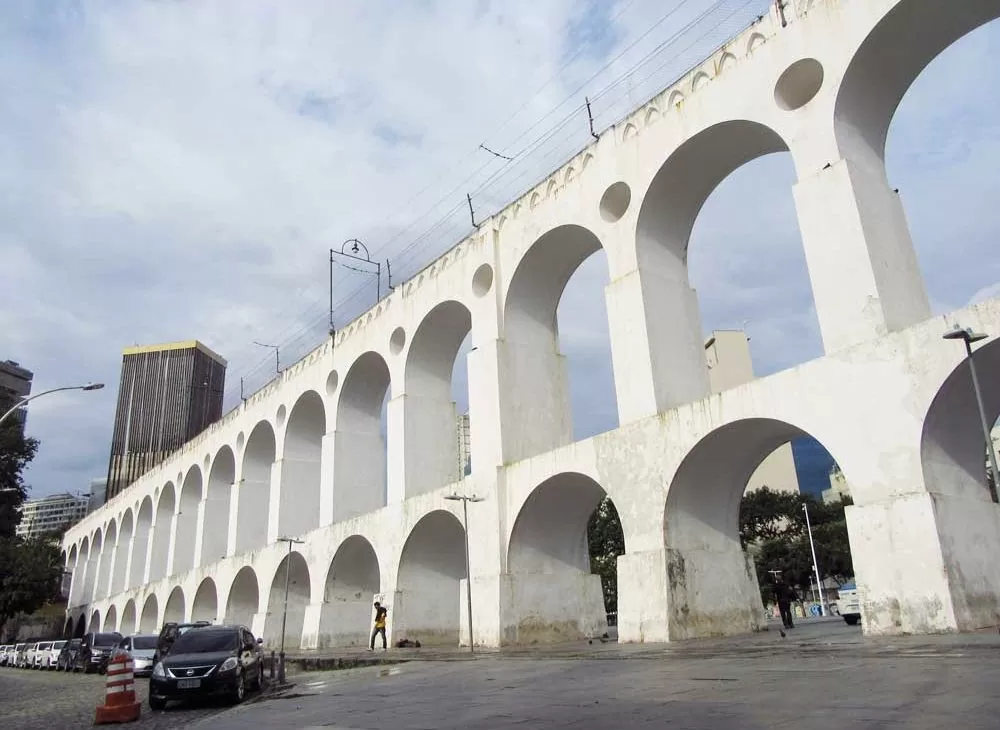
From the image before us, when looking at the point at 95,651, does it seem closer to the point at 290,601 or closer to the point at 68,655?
the point at 68,655

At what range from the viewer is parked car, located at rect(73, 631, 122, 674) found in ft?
75.2

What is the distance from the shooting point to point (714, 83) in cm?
1545

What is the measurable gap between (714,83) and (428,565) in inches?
572

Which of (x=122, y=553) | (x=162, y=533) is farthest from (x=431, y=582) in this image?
(x=122, y=553)

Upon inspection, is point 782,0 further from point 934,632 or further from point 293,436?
point 293,436

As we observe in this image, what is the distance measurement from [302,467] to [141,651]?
11431 mm

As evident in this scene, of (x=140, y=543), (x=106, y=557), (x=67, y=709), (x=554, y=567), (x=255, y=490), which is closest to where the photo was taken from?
(x=67, y=709)

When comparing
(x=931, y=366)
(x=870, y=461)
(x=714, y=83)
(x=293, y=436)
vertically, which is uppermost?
(x=714, y=83)

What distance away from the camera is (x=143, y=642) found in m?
→ 20.4

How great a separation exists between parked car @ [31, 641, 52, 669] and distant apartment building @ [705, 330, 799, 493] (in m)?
49.0

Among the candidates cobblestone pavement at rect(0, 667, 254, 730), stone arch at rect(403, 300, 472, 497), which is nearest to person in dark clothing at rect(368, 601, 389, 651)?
stone arch at rect(403, 300, 472, 497)

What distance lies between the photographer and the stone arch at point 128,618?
148 ft

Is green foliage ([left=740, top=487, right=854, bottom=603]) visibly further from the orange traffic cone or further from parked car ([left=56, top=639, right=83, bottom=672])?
the orange traffic cone

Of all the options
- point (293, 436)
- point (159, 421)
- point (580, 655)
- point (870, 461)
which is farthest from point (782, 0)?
point (159, 421)
